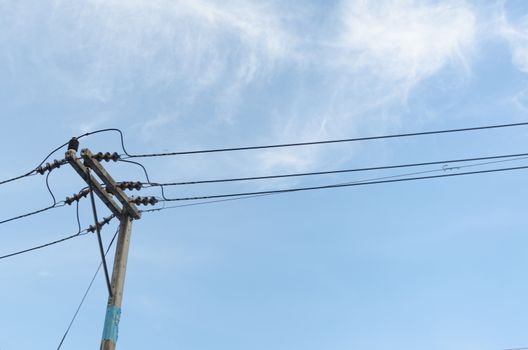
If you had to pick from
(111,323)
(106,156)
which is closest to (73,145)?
(106,156)

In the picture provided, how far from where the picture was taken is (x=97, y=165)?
10523 millimetres

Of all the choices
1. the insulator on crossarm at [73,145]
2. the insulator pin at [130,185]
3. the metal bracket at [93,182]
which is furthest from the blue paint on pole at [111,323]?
the insulator on crossarm at [73,145]

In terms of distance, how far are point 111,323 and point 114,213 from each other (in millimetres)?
2100

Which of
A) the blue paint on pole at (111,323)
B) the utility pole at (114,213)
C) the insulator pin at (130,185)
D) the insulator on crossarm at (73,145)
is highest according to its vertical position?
→ the insulator on crossarm at (73,145)

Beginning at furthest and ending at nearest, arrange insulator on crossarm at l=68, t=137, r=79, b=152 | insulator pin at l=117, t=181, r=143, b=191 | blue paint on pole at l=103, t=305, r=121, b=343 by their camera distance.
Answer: insulator pin at l=117, t=181, r=143, b=191, insulator on crossarm at l=68, t=137, r=79, b=152, blue paint on pole at l=103, t=305, r=121, b=343

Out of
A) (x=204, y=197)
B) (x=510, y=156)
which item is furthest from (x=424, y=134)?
(x=204, y=197)

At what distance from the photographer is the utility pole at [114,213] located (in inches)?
380

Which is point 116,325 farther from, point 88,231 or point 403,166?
point 403,166

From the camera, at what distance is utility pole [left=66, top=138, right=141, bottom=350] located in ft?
31.7

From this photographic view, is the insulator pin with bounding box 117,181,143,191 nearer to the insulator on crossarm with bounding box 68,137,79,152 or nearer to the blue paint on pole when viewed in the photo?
the insulator on crossarm with bounding box 68,137,79,152

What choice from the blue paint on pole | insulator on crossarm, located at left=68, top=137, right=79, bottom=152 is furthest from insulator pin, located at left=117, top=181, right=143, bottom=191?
the blue paint on pole

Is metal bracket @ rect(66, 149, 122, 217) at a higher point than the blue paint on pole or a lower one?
higher

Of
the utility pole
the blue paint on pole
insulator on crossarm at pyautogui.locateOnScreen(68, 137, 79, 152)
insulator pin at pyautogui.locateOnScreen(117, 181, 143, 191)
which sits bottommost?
the blue paint on pole

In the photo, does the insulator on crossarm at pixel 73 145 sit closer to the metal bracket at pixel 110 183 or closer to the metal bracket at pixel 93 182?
the metal bracket at pixel 93 182
